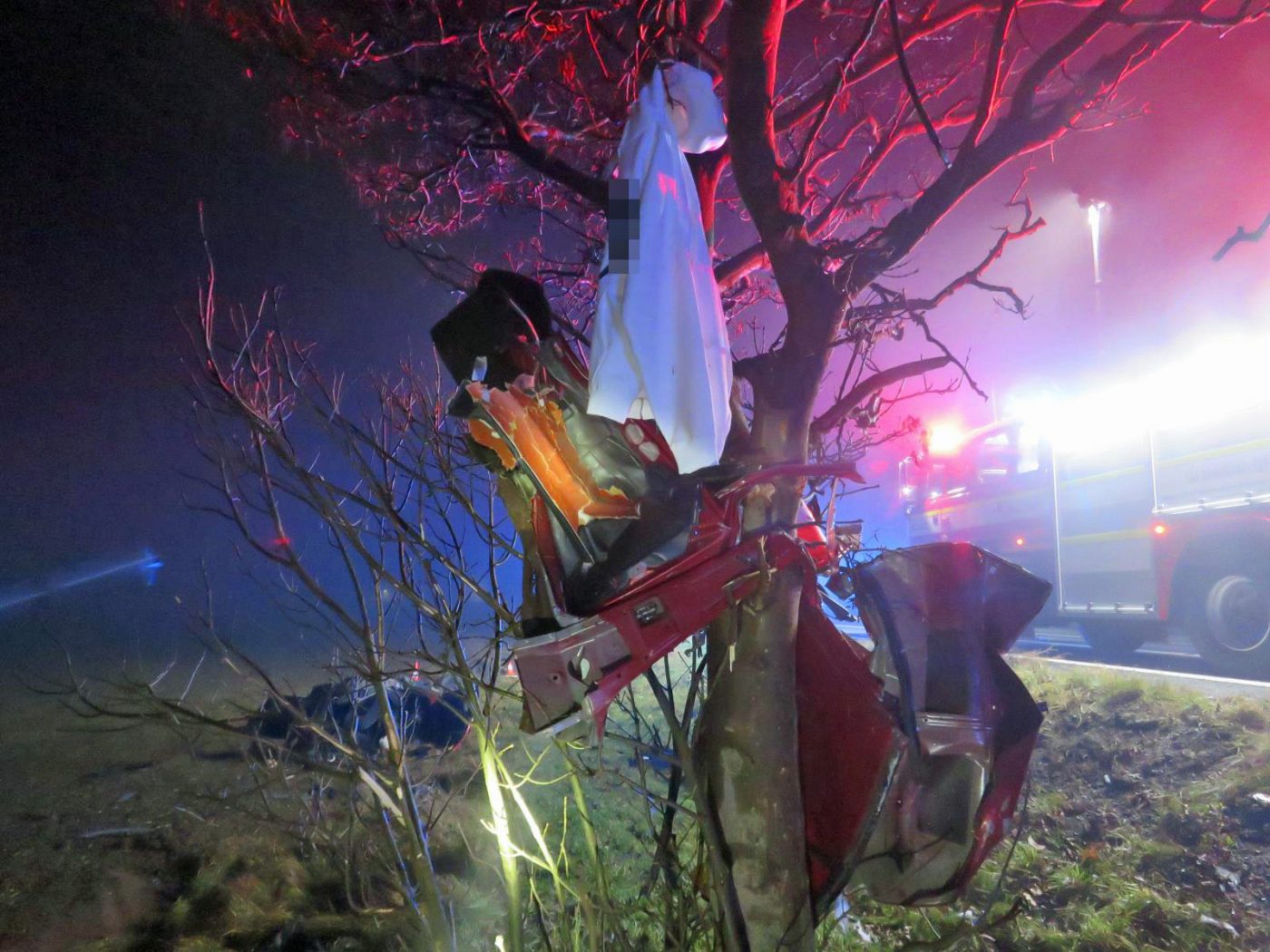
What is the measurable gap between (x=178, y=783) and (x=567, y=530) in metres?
7.37

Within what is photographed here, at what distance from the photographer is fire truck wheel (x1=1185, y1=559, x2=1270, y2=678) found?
6824mm

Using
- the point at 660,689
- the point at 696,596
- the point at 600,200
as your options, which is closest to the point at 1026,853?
the point at 660,689

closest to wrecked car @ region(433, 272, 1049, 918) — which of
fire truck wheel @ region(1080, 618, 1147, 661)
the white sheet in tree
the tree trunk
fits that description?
the tree trunk

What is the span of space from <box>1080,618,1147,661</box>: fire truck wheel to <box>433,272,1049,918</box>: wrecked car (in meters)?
8.55

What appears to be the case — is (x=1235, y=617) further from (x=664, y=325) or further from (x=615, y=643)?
(x=664, y=325)

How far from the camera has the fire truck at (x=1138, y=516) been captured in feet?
22.9

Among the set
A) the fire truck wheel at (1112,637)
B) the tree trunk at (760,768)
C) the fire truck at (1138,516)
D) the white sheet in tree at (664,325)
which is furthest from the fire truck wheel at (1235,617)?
the white sheet in tree at (664,325)

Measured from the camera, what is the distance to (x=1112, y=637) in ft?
30.9

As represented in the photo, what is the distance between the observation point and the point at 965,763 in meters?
2.27

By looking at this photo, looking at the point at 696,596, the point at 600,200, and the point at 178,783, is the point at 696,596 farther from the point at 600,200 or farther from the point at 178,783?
the point at 178,783

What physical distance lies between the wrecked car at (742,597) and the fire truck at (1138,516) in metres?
4.28

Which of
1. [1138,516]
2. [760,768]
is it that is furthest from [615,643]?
[1138,516]

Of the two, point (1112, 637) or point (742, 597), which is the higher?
point (742, 597)

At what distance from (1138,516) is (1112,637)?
2.34m
